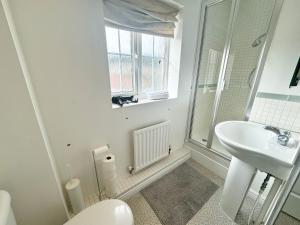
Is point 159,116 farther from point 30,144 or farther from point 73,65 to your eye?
point 30,144

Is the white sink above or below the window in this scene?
below

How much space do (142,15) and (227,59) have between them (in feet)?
3.56

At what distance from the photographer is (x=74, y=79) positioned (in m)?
0.98

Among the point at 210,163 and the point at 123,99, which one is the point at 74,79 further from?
the point at 210,163

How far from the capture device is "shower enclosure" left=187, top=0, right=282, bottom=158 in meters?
1.43

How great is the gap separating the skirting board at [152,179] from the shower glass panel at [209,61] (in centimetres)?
41

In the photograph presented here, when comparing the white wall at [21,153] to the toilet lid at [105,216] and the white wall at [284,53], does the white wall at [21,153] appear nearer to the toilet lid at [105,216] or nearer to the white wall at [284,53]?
the toilet lid at [105,216]

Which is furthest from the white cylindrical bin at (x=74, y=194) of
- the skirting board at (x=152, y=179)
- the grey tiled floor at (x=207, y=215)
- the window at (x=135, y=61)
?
the window at (x=135, y=61)

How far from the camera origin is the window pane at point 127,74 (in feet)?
4.70

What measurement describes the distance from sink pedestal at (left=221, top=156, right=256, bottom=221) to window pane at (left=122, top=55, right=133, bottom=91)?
127 centimetres

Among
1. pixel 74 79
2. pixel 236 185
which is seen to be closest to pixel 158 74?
pixel 74 79

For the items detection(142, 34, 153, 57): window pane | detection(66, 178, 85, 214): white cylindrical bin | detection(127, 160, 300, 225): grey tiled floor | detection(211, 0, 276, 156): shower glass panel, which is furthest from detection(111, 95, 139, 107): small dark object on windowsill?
detection(211, 0, 276, 156): shower glass panel

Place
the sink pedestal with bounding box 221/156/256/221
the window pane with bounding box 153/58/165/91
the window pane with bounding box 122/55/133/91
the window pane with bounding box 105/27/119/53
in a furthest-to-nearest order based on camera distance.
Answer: the window pane with bounding box 153/58/165/91, the window pane with bounding box 122/55/133/91, the window pane with bounding box 105/27/119/53, the sink pedestal with bounding box 221/156/256/221

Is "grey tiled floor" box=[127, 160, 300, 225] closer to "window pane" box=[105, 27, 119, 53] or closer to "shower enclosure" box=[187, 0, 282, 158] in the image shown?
"shower enclosure" box=[187, 0, 282, 158]
